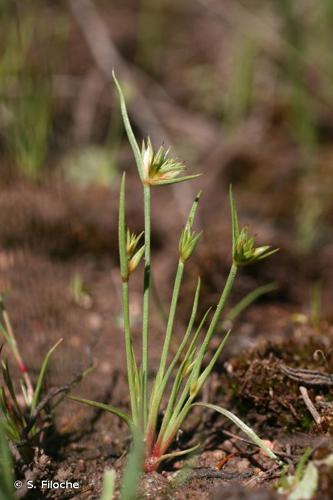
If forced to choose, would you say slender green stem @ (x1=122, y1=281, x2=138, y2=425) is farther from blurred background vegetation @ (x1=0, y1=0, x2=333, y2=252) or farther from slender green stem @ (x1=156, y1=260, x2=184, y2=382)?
blurred background vegetation @ (x1=0, y1=0, x2=333, y2=252)

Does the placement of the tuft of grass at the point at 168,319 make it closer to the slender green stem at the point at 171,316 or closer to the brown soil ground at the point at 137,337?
the slender green stem at the point at 171,316

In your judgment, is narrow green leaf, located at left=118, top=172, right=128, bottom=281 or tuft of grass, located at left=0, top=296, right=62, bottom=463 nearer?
narrow green leaf, located at left=118, top=172, right=128, bottom=281

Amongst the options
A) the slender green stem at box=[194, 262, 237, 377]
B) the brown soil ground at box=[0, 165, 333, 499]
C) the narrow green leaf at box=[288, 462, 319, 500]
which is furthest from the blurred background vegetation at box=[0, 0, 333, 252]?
the narrow green leaf at box=[288, 462, 319, 500]

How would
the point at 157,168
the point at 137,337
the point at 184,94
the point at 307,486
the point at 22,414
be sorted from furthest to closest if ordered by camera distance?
1. the point at 184,94
2. the point at 137,337
3. the point at 22,414
4. the point at 157,168
5. the point at 307,486

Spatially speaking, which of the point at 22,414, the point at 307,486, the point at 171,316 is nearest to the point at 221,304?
the point at 171,316

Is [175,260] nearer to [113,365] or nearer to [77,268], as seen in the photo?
[77,268]

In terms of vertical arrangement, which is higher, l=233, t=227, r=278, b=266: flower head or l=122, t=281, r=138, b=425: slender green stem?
l=233, t=227, r=278, b=266: flower head

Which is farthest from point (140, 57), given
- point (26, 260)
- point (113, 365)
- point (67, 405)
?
point (67, 405)

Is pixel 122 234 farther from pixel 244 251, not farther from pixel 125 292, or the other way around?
pixel 244 251
